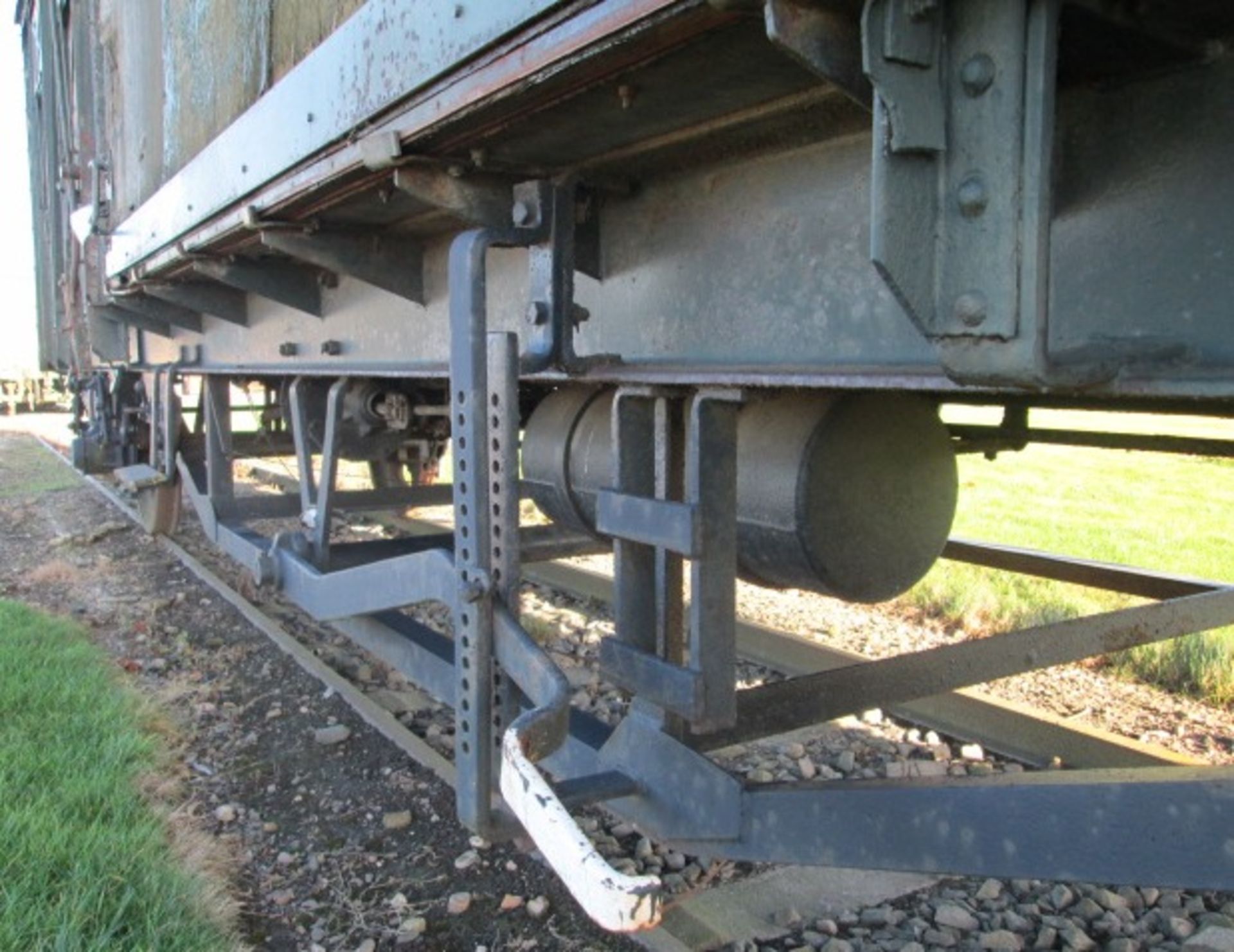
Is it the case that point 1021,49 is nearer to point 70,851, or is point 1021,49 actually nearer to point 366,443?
point 70,851

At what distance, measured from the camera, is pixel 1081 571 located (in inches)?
158

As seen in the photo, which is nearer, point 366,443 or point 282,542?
point 282,542

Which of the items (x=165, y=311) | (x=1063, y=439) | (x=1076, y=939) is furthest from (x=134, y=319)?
(x=1076, y=939)

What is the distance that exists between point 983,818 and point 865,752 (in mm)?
2165

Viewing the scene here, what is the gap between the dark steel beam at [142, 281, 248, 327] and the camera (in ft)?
17.5

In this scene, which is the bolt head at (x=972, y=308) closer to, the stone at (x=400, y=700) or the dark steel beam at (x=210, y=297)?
the stone at (x=400, y=700)

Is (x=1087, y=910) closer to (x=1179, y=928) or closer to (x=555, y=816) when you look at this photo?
(x=1179, y=928)

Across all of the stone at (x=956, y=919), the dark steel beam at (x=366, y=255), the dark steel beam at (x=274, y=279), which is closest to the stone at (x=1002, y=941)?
the stone at (x=956, y=919)

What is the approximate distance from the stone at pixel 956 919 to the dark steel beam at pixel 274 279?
10.6ft

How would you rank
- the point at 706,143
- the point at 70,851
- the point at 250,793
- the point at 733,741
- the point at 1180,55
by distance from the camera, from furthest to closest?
the point at 250,793
the point at 70,851
the point at 733,741
the point at 706,143
the point at 1180,55

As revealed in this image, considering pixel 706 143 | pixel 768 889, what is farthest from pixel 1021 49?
pixel 768 889

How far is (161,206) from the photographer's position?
4.69 meters

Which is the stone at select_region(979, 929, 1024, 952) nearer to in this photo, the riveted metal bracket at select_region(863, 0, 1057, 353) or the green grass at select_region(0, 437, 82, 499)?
the riveted metal bracket at select_region(863, 0, 1057, 353)

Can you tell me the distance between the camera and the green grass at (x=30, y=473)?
11.3 m
